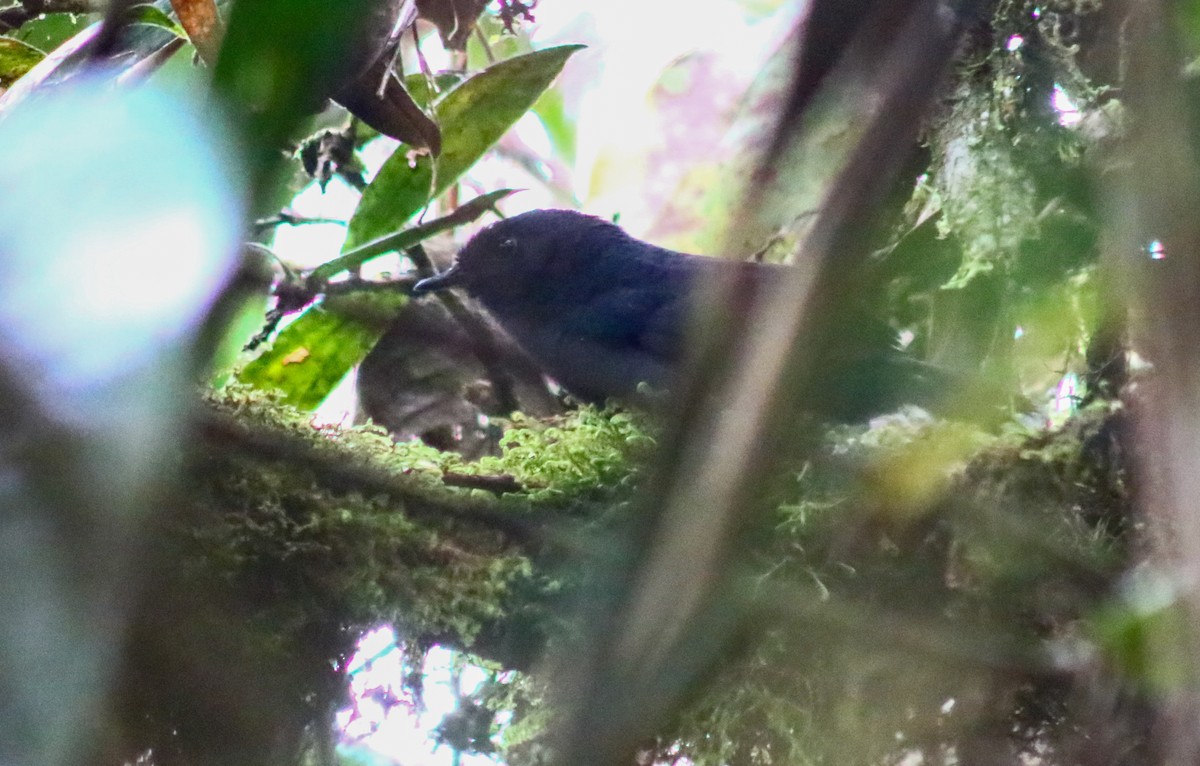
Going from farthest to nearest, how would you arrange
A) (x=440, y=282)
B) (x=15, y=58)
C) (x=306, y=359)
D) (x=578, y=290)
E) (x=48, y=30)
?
(x=578, y=290), (x=440, y=282), (x=48, y=30), (x=306, y=359), (x=15, y=58)

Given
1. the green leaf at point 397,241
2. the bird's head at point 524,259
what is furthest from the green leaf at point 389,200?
the bird's head at point 524,259

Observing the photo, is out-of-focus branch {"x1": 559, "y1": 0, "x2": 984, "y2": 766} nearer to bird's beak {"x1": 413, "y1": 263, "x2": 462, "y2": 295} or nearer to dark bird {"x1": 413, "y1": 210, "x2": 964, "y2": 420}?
dark bird {"x1": 413, "y1": 210, "x2": 964, "y2": 420}

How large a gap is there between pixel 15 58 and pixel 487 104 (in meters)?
0.95

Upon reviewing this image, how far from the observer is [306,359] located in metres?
2.41

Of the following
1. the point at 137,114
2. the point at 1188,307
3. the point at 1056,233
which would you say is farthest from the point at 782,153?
the point at 1056,233

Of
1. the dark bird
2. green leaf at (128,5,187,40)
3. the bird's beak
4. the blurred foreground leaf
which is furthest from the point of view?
the bird's beak

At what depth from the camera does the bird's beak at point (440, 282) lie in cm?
281

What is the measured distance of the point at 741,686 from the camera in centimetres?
162

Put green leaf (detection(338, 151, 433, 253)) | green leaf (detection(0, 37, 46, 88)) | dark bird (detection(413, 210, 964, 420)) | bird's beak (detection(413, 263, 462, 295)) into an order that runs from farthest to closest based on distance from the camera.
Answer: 1. bird's beak (detection(413, 263, 462, 295))
2. dark bird (detection(413, 210, 964, 420))
3. green leaf (detection(338, 151, 433, 253))
4. green leaf (detection(0, 37, 46, 88))

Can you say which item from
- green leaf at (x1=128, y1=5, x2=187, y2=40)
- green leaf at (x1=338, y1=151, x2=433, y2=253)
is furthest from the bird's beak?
green leaf at (x1=128, y1=5, x2=187, y2=40)

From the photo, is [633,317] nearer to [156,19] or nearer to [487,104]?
[487,104]

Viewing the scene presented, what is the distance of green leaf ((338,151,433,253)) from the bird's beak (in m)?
0.30

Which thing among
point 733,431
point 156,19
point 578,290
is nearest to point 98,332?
point 733,431

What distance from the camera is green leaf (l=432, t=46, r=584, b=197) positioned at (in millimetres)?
2379
